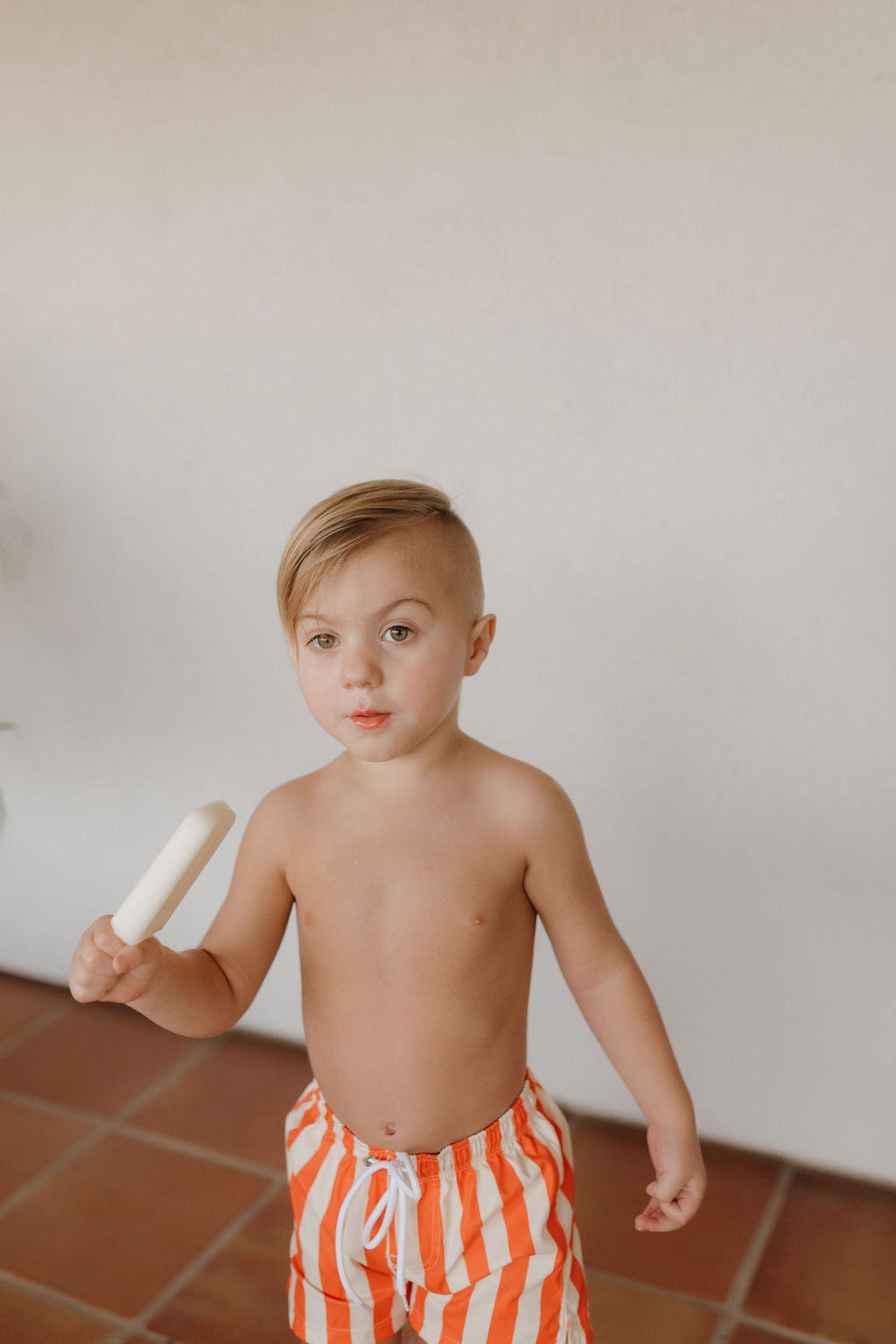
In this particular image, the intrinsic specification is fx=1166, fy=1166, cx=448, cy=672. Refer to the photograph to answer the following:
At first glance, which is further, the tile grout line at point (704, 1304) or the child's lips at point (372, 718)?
the tile grout line at point (704, 1304)

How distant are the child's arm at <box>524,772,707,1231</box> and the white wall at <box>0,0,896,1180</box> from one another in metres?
0.57

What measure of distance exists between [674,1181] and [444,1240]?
0.71 ft

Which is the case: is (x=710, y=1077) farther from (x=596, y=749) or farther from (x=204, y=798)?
(x=204, y=798)

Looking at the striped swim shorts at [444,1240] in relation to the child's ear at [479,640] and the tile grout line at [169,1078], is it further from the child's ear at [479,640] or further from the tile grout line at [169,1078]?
the tile grout line at [169,1078]

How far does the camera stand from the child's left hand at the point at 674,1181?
1070mm

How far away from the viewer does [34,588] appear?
2.03m

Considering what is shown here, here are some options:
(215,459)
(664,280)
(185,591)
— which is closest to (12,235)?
(215,459)

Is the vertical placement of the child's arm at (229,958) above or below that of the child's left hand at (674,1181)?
above

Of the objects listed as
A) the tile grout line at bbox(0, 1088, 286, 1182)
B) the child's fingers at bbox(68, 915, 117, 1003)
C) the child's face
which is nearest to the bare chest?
the child's face

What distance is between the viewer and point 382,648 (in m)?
0.98

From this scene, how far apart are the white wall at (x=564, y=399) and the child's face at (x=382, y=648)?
2.11 ft

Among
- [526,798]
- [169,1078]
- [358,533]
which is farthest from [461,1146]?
[169,1078]

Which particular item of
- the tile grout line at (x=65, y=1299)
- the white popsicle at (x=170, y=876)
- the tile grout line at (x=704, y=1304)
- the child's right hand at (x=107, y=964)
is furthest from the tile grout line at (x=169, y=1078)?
the white popsicle at (x=170, y=876)

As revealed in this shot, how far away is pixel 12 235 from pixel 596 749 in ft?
4.03
